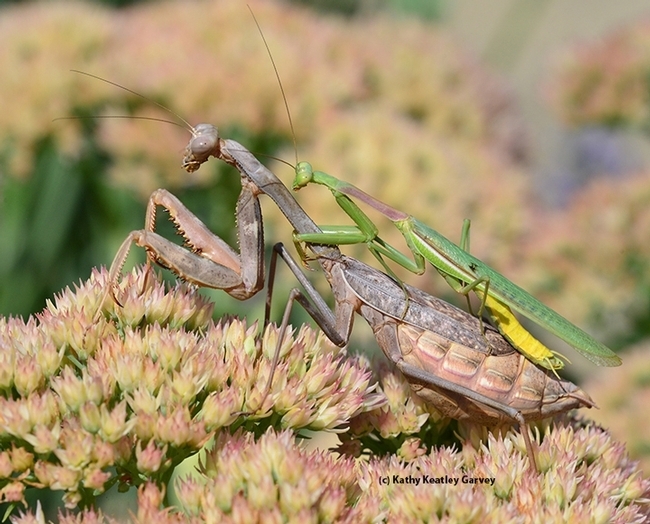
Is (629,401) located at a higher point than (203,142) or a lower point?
lower

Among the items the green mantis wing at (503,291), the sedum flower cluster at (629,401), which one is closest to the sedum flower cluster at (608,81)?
the sedum flower cluster at (629,401)

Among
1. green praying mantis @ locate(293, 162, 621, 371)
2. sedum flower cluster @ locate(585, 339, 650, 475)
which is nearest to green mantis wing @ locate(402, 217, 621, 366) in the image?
green praying mantis @ locate(293, 162, 621, 371)

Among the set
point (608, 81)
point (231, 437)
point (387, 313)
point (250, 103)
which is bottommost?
point (231, 437)

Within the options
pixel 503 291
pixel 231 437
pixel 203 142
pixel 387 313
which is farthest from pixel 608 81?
pixel 231 437

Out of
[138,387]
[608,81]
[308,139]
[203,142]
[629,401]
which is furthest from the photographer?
[608,81]

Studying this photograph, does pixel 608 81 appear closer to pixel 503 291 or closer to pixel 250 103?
pixel 250 103

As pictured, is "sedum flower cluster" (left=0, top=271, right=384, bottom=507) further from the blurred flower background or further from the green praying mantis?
the blurred flower background
